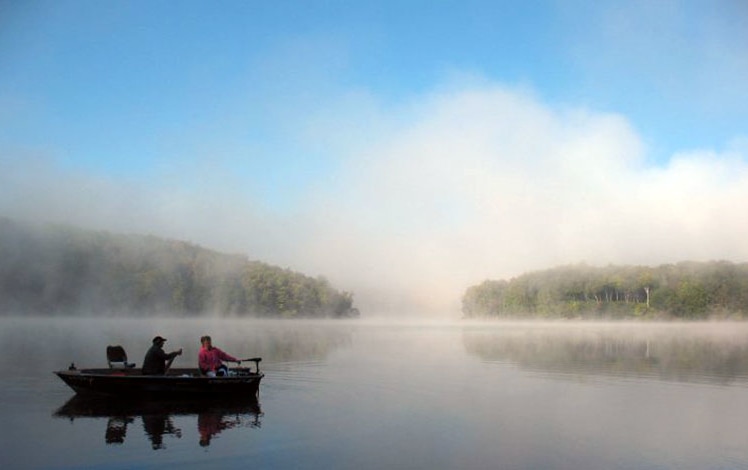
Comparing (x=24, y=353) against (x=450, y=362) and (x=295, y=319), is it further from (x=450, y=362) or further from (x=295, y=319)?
(x=295, y=319)

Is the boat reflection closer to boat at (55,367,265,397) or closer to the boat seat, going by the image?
boat at (55,367,265,397)

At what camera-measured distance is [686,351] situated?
51.4 meters

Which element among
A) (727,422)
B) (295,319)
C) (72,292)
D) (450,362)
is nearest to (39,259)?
(72,292)

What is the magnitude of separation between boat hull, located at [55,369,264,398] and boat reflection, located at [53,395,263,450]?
286 millimetres

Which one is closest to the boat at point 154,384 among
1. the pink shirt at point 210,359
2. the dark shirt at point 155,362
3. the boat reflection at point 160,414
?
the boat reflection at point 160,414

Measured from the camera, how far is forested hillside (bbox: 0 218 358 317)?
121m

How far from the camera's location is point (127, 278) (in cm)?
13275

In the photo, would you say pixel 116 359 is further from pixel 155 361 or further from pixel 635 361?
pixel 635 361

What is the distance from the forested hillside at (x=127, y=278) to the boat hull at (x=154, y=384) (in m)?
109

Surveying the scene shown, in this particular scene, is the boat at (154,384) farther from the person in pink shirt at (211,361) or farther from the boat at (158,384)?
the person in pink shirt at (211,361)

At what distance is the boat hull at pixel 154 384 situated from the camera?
71.9 ft

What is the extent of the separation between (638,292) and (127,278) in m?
116

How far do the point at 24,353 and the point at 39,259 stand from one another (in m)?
97.7

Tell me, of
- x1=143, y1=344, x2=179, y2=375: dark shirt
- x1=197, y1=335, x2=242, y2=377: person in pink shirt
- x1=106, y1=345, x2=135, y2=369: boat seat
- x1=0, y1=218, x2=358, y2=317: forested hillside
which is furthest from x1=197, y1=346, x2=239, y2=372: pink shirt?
x1=0, y1=218, x2=358, y2=317: forested hillside
